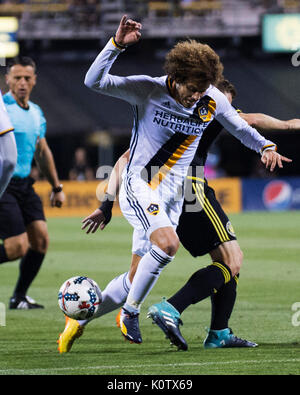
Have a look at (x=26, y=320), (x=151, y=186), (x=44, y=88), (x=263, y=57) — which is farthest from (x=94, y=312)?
(x=263, y=57)

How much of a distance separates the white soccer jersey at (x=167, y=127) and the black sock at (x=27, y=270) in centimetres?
311

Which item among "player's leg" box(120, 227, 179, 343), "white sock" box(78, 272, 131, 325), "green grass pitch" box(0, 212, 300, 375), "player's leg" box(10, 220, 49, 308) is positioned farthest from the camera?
"player's leg" box(10, 220, 49, 308)

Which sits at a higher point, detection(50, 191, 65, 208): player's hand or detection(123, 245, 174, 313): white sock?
detection(123, 245, 174, 313): white sock

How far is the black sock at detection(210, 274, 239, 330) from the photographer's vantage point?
6578 mm

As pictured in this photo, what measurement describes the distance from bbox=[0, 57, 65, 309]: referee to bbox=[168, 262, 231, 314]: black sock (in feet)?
9.57

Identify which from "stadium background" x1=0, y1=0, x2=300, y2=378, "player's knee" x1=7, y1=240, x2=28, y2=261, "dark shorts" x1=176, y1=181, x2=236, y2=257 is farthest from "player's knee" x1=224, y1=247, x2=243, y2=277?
"player's knee" x1=7, y1=240, x2=28, y2=261

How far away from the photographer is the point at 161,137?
6410 mm

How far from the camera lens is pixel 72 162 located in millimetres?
31359

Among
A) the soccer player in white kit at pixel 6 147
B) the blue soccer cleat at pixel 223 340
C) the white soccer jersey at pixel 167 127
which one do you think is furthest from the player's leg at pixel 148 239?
the soccer player in white kit at pixel 6 147

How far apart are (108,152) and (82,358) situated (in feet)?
81.0

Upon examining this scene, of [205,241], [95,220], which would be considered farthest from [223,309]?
[95,220]

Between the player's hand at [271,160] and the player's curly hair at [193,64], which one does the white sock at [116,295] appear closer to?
the player's hand at [271,160]

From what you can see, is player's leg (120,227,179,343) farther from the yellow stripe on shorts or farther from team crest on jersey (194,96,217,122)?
team crest on jersey (194,96,217,122)
